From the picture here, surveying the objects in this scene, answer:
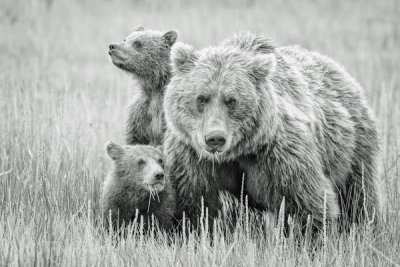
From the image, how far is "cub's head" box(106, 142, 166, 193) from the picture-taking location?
5.41 metres

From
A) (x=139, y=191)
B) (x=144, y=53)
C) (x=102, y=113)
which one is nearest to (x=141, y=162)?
(x=139, y=191)

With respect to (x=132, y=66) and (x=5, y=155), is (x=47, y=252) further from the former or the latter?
(x=132, y=66)

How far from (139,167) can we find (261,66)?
1410 millimetres

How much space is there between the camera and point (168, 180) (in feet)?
18.3

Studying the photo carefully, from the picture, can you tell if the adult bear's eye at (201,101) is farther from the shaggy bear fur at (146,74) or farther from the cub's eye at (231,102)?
the shaggy bear fur at (146,74)

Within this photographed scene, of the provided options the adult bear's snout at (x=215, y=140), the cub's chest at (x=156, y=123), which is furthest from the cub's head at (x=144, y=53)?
the adult bear's snout at (x=215, y=140)

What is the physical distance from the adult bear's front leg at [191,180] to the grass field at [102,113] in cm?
26

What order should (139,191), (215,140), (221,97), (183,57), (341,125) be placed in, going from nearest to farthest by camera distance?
(215,140), (221,97), (183,57), (139,191), (341,125)

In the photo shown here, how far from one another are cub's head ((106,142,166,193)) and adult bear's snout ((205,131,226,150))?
71 cm

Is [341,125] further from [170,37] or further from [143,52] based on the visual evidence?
[143,52]

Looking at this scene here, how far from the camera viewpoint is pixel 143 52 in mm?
7090

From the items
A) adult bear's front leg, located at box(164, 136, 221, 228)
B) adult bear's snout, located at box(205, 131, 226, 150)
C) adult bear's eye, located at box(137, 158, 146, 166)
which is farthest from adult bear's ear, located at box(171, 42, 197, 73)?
adult bear's eye, located at box(137, 158, 146, 166)

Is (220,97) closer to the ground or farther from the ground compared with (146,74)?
closer to the ground

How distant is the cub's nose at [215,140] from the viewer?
4797 mm
